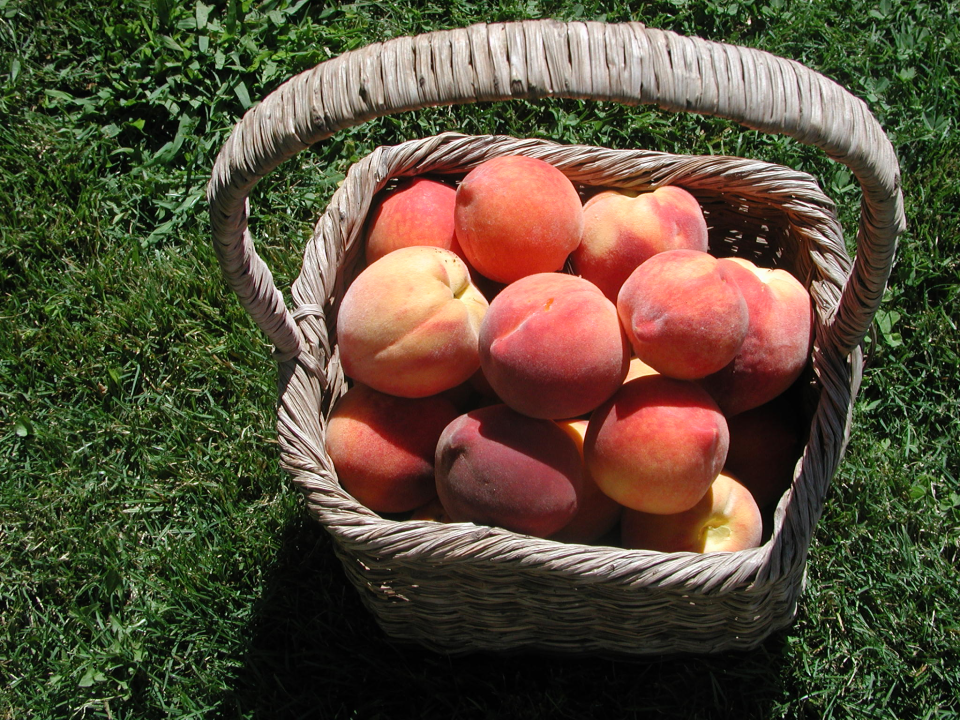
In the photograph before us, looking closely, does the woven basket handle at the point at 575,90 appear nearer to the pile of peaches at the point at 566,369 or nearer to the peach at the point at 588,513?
the pile of peaches at the point at 566,369

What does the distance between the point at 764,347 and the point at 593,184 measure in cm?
51

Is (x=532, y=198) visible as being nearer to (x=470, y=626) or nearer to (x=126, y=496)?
(x=470, y=626)

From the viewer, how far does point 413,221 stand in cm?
149

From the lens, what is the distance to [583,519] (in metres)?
1.27

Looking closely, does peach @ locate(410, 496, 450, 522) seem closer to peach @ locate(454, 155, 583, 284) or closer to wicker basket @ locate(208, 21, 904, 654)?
wicker basket @ locate(208, 21, 904, 654)

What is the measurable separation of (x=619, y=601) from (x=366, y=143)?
4.81 feet

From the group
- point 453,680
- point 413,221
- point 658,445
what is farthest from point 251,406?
point 658,445

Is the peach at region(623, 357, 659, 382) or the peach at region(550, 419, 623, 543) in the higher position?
the peach at region(623, 357, 659, 382)

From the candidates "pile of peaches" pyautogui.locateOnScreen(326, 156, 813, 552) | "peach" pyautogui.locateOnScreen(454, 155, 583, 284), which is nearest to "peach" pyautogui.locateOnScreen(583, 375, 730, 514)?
"pile of peaches" pyautogui.locateOnScreen(326, 156, 813, 552)

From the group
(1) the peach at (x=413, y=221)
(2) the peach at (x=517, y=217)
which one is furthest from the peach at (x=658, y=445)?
(1) the peach at (x=413, y=221)

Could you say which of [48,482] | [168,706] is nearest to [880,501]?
[168,706]

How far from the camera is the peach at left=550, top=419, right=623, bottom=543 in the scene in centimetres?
126

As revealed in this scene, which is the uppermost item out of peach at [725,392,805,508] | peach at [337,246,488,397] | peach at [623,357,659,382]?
peach at [337,246,488,397]

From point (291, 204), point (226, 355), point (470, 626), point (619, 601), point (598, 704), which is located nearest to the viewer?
point (619, 601)
